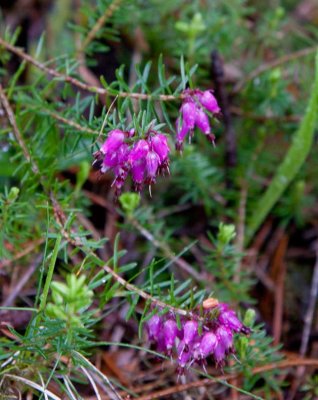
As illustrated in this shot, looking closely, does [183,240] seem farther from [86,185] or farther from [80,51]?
[80,51]

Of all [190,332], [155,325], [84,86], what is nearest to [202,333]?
[190,332]

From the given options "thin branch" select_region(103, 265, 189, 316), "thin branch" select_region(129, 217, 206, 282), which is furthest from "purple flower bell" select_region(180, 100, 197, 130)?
→ "thin branch" select_region(129, 217, 206, 282)

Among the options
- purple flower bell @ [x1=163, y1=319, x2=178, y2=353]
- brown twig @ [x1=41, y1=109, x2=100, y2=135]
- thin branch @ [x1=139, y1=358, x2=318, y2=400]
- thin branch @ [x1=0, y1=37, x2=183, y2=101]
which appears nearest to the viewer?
purple flower bell @ [x1=163, y1=319, x2=178, y2=353]

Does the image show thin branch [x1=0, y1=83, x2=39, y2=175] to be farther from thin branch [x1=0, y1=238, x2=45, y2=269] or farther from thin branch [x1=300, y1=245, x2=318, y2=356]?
thin branch [x1=300, y1=245, x2=318, y2=356]

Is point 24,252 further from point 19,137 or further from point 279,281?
point 279,281

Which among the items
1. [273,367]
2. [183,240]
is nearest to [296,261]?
[183,240]

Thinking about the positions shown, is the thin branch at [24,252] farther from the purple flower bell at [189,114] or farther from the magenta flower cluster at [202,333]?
the purple flower bell at [189,114]

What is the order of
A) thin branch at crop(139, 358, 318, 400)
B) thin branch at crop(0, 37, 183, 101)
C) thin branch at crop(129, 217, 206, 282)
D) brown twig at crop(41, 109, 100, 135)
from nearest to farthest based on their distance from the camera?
1. thin branch at crop(0, 37, 183, 101)
2. brown twig at crop(41, 109, 100, 135)
3. thin branch at crop(139, 358, 318, 400)
4. thin branch at crop(129, 217, 206, 282)

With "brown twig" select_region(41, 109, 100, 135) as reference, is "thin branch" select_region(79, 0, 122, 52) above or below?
above
